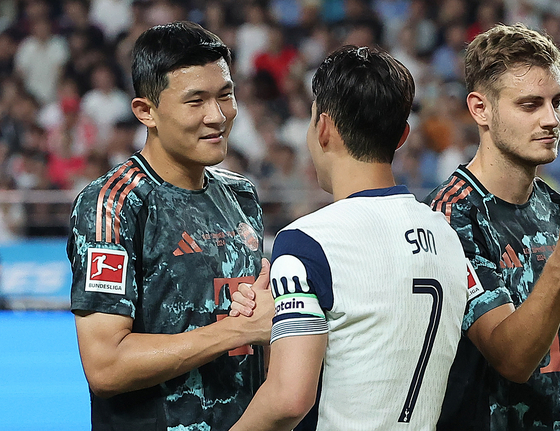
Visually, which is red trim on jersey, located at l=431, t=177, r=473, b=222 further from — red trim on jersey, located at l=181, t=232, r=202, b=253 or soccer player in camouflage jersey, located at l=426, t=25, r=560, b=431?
red trim on jersey, located at l=181, t=232, r=202, b=253

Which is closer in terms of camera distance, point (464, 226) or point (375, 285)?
point (375, 285)

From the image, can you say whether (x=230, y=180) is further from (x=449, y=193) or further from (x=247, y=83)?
(x=247, y=83)

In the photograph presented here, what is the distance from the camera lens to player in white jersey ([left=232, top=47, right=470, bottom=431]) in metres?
2.00

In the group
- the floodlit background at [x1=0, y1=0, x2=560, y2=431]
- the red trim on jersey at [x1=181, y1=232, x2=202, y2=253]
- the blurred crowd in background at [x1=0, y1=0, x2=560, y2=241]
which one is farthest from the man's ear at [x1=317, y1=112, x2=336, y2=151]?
the blurred crowd in background at [x1=0, y1=0, x2=560, y2=241]

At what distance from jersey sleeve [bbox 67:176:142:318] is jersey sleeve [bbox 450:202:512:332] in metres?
1.05

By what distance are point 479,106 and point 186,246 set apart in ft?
3.70

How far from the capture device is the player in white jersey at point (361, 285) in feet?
6.57

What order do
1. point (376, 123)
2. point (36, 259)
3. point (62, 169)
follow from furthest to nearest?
point (62, 169) < point (36, 259) < point (376, 123)

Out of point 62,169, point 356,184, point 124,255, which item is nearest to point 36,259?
point 62,169

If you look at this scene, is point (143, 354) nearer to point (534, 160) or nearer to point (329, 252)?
point (329, 252)

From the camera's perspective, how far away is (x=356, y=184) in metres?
2.18

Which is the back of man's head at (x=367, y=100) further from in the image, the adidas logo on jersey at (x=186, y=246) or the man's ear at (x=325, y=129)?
the adidas logo on jersey at (x=186, y=246)

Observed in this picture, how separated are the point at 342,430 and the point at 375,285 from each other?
0.38 metres

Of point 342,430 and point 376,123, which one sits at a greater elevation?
point 376,123
